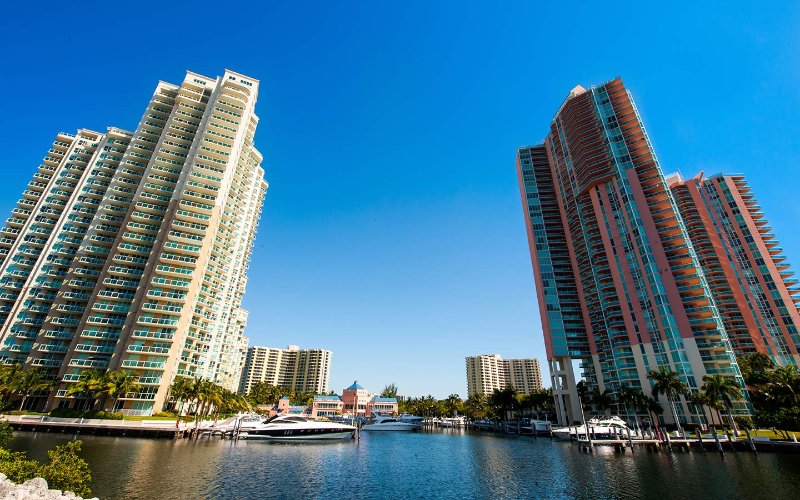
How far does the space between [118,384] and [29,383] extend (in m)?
18.7

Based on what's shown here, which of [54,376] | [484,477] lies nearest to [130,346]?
[54,376]

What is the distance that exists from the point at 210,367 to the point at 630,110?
144 metres

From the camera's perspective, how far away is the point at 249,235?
122 metres

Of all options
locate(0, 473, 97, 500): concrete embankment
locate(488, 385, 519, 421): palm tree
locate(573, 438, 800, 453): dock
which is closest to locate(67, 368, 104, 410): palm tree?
locate(0, 473, 97, 500): concrete embankment

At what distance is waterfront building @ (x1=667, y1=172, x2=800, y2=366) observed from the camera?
105062mm

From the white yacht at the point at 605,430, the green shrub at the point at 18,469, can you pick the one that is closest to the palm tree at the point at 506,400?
the white yacht at the point at 605,430

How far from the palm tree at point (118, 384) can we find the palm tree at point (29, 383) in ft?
48.2

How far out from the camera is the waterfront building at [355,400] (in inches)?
7594

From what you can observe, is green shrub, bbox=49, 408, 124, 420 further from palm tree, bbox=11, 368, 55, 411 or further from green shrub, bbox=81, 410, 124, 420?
palm tree, bbox=11, 368, 55, 411

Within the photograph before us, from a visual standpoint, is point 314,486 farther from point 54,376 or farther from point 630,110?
point 630,110

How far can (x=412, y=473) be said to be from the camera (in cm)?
4403

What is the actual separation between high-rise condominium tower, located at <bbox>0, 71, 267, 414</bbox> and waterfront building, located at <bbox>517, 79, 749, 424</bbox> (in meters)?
99.3

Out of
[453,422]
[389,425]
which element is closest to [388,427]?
[389,425]

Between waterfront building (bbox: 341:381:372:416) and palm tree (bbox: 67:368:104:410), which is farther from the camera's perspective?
waterfront building (bbox: 341:381:372:416)
